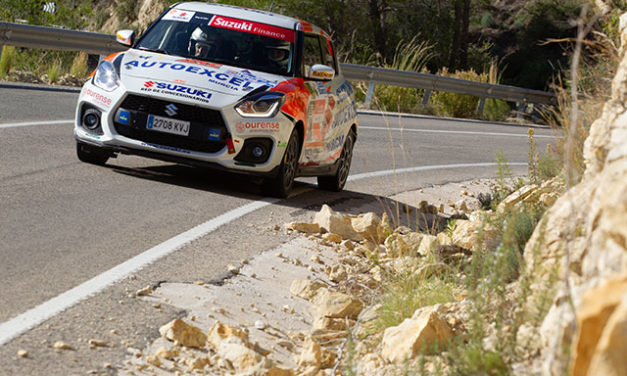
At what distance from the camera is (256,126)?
31.7ft

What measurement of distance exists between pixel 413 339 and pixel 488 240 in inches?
101

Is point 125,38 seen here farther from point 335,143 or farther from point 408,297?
point 408,297

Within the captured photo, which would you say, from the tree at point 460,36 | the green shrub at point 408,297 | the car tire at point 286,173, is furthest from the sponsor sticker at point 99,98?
the tree at point 460,36

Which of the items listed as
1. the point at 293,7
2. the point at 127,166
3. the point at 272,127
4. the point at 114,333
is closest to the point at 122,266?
the point at 114,333

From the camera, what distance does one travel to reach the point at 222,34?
421 inches

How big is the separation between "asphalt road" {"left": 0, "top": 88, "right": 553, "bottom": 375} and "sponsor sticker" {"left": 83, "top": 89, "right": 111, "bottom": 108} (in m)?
0.69

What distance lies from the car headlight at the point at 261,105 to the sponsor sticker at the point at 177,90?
1.09 feet

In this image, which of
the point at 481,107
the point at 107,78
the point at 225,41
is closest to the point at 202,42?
the point at 225,41

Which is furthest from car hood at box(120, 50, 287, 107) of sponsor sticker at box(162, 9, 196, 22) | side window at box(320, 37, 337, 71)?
side window at box(320, 37, 337, 71)

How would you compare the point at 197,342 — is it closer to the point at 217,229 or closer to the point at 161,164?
the point at 217,229

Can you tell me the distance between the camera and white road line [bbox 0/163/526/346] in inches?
204

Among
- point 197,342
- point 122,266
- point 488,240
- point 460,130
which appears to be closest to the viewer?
point 197,342

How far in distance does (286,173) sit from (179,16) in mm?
2232

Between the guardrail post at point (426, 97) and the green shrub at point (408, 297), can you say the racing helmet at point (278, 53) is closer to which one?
the green shrub at point (408, 297)
